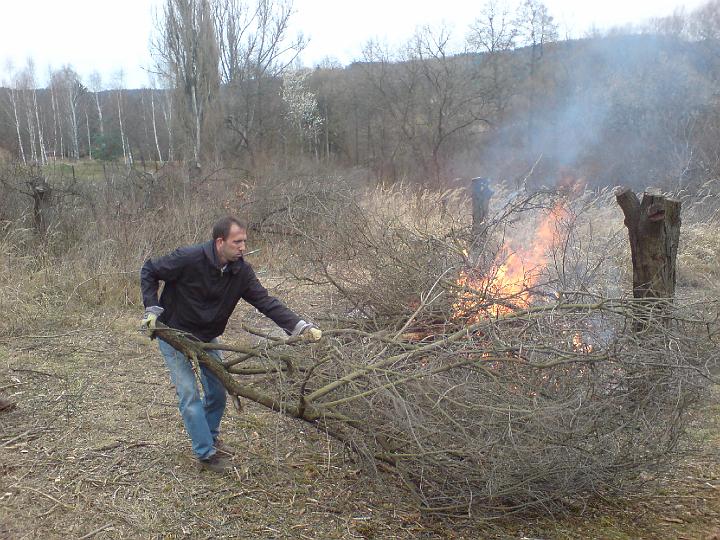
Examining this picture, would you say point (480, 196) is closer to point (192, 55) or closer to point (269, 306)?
point (269, 306)

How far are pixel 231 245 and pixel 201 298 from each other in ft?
1.23

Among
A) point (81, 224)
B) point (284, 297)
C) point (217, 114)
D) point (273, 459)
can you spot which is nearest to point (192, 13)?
point (217, 114)

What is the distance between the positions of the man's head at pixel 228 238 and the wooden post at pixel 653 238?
2.86 meters

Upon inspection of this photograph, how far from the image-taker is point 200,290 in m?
3.52

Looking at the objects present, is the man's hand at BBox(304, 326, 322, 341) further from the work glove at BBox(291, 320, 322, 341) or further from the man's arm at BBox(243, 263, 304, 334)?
the man's arm at BBox(243, 263, 304, 334)

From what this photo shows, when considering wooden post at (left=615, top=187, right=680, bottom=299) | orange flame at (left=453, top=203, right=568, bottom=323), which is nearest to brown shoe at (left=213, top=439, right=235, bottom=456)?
orange flame at (left=453, top=203, right=568, bottom=323)

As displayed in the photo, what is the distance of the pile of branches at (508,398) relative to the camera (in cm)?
311

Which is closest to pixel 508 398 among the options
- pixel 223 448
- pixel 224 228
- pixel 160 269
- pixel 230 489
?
pixel 230 489

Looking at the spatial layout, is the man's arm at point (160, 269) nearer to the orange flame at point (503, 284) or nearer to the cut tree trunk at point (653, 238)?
the orange flame at point (503, 284)

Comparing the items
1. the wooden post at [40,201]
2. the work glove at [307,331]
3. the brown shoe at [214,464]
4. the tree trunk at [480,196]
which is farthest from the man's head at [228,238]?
the wooden post at [40,201]

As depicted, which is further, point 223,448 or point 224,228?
point 223,448

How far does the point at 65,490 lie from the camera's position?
11.5 feet

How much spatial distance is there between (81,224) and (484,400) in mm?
7525

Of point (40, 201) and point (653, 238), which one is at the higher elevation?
point (40, 201)
